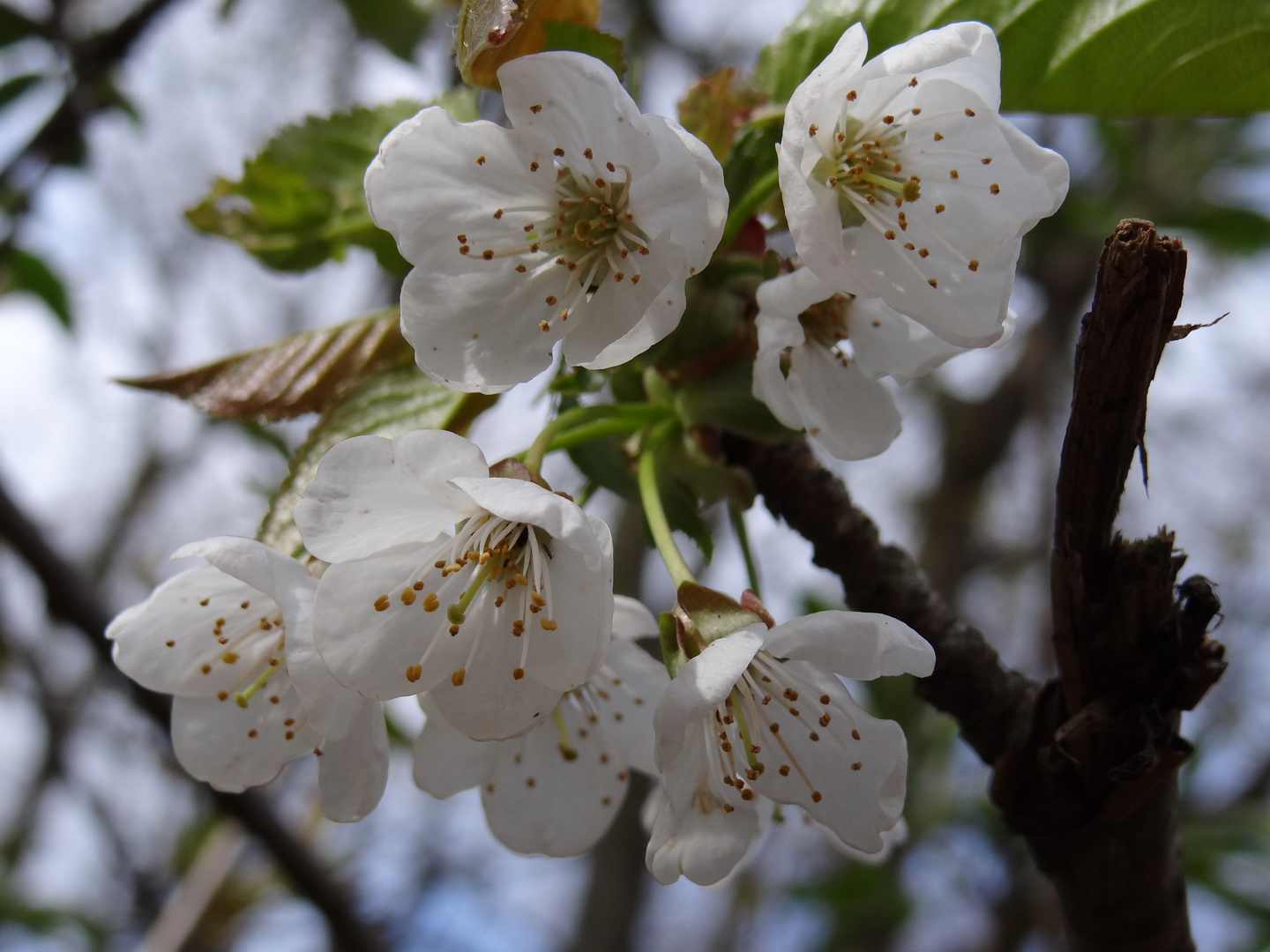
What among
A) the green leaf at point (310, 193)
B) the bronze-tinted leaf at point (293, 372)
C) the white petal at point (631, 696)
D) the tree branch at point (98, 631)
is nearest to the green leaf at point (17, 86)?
the tree branch at point (98, 631)

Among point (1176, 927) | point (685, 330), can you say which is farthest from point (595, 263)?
point (1176, 927)

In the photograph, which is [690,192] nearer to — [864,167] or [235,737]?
[864,167]

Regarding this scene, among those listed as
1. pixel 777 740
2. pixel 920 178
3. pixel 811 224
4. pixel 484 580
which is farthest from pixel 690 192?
pixel 777 740

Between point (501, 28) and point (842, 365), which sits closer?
point (501, 28)

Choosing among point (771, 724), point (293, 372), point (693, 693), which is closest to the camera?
point (693, 693)

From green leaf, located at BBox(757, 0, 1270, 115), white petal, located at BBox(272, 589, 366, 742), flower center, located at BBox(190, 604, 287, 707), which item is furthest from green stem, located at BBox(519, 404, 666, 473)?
green leaf, located at BBox(757, 0, 1270, 115)

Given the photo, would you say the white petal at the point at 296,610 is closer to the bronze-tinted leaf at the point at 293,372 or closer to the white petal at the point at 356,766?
the white petal at the point at 356,766

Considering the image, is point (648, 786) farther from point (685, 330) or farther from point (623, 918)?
point (685, 330)
